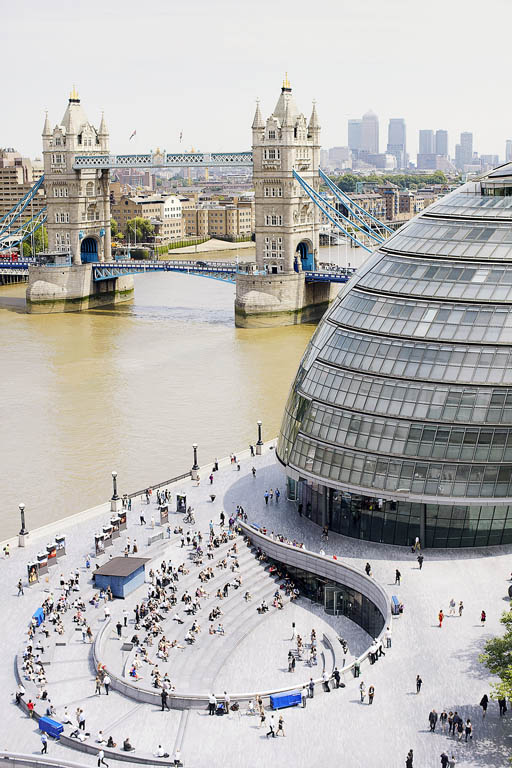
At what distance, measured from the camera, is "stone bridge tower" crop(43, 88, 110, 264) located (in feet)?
440

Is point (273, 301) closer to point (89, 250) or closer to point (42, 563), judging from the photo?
point (89, 250)

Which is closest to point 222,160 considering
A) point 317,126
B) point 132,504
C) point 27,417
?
point 317,126

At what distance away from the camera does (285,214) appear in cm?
11819

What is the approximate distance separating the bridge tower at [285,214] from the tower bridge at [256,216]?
10cm

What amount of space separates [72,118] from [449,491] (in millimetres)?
103005

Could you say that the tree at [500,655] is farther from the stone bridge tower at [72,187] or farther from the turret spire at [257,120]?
the stone bridge tower at [72,187]

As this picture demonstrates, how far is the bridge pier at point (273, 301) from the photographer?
112062mm

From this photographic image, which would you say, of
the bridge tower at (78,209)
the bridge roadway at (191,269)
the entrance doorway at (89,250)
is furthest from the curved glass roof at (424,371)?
the entrance doorway at (89,250)

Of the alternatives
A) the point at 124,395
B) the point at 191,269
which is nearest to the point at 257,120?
the point at 191,269

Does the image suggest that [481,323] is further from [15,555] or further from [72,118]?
[72,118]

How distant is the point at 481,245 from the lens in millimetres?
44469

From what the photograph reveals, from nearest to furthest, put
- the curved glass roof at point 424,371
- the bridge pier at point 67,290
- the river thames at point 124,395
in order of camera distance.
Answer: the curved glass roof at point 424,371 < the river thames at point 124,395 < the bridge pier at point 67,290

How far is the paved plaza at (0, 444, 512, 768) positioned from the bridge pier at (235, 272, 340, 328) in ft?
212

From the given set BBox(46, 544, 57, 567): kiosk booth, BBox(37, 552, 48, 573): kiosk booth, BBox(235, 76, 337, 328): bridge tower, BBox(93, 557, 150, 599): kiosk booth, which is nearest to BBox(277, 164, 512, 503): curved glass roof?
BBox(93, 557, 150, 599): kiosk booth
